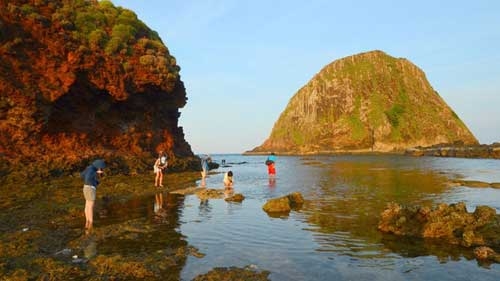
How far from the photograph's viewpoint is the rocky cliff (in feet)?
107

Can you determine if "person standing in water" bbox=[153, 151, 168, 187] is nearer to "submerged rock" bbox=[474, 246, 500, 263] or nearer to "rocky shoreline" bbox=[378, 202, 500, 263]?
"rocky shoreline" bbox=[378, 202, 500, 263]

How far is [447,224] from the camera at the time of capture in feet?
45.8

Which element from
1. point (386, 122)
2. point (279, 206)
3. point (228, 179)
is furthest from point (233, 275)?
point (386, 122)

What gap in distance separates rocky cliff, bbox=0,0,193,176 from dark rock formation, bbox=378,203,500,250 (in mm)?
27717

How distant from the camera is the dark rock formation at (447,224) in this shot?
1315cm

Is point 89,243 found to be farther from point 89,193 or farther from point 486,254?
point 486,254

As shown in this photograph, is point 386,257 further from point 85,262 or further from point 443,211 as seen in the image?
point 85,262

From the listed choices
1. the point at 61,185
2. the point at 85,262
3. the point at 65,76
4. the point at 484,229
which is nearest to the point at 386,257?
the point at 484,229

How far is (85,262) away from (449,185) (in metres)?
29.2

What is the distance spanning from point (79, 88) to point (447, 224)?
35342 mm

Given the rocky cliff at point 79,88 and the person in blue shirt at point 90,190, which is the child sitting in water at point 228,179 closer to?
the rocky cliff at point 79,88

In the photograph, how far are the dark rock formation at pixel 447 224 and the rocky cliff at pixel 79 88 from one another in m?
27.7

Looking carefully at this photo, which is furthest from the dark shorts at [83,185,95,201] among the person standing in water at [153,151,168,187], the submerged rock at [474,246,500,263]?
the person standing in water at [153,151,168,187]

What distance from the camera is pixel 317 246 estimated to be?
1293 cm
